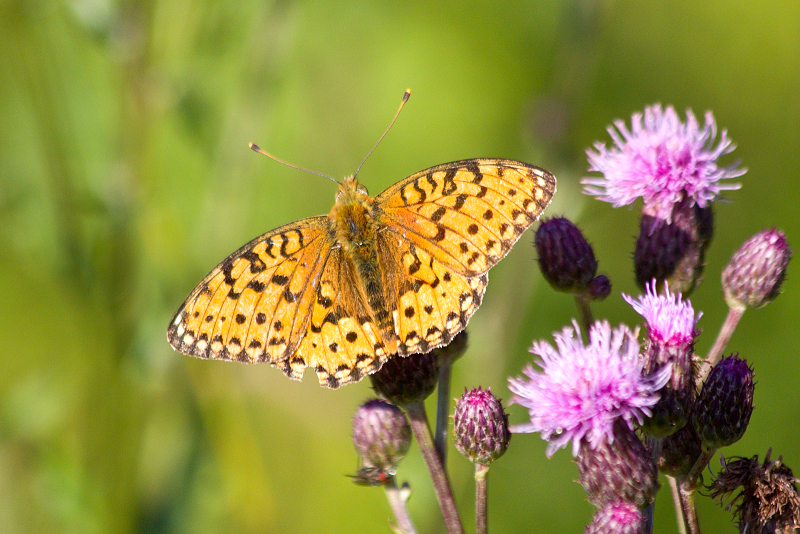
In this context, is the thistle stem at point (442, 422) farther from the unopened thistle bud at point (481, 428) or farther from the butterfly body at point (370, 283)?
the butterfly body at point (370, 283)

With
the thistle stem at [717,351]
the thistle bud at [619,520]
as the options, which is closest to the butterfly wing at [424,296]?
the thistle bud at [619,520]

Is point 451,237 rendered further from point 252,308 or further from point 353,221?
point 252,308

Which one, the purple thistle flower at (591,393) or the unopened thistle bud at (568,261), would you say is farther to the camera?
the unopened thistle bud at (568,261)

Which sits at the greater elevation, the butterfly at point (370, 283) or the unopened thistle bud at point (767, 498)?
the butterfly at point (370, 283)

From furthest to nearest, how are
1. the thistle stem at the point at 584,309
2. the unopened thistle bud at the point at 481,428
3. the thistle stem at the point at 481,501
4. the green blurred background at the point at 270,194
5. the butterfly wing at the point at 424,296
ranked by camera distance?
the green blurred background at the point at 270,194, the thistle stem at the point at 584,309, the butterfly wing at the point at 424,296, the unopened thistle bud at the point at 481,428, the thistle stem at the point at 481,501

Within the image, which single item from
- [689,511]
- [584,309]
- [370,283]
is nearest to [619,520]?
[689,511]
